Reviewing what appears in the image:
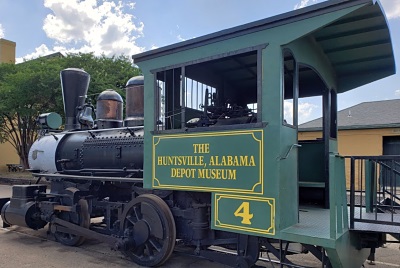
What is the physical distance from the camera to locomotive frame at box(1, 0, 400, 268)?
3.73 meters

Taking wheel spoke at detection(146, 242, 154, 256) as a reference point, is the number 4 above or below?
above

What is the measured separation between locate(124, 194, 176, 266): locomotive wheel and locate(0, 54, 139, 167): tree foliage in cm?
1328

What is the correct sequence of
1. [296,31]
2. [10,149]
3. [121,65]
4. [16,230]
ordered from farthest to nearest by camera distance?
[10,149] → [121,65] → [16,230] → [296,31]

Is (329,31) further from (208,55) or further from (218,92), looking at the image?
(218,92)

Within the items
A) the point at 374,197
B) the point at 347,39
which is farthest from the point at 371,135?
the point at 347,39

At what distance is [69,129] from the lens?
7734 millimetres

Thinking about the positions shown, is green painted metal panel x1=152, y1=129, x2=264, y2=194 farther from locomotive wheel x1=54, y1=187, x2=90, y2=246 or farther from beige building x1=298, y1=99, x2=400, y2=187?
beige building x1=298, y1=99, x2=400, y2=187

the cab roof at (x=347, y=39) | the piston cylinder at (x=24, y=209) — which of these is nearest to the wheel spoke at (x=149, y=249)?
the cab roof at (x=347, y=39)

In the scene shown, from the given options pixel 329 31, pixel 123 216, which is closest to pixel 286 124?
pixel 329 31

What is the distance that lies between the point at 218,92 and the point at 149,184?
6.65 feet

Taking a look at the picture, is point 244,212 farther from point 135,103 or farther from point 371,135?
point 371,135

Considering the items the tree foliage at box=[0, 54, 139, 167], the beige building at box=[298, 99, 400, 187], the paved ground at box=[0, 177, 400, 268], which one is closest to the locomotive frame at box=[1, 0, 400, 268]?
the paved ground at box=[0, 177, 400, 268]

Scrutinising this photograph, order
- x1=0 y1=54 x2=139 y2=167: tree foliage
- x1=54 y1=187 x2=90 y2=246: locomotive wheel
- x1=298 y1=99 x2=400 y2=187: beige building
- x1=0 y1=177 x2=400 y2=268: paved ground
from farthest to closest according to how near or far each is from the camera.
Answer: x1=0 y1=54 x2=139 y2=167: tree foliage < x1=298 y1=99 x2=400 y2=187: beige building < x1=54 y1=187 x2=90 y2=246: locomotive wheel < x1=0 y1=177 x2=400 y2=268: paved ground

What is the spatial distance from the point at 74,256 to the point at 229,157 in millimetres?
3445
